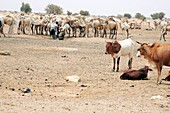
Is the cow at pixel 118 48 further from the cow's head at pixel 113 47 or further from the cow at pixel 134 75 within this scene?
the cow at pixel 134 75

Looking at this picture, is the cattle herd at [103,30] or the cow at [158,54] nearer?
the cow at [158,54]

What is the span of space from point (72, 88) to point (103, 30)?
3223cm

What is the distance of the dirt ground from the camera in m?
11.2

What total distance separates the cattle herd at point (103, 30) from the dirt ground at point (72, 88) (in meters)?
0.80

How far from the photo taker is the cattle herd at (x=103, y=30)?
16.0 metres

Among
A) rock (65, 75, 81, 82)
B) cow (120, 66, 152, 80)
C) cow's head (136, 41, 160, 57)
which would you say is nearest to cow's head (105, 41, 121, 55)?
cow's head (136, 41, 160, 57)

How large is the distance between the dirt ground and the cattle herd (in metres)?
0.80

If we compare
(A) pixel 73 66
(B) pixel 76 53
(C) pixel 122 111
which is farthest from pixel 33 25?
(C) pixel 122 111

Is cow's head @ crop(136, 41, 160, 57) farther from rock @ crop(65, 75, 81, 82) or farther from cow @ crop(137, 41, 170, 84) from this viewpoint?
rock @ crop(65, 75, 81, 82)

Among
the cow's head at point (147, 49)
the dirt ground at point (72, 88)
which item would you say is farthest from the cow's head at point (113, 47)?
the cow's head at point (147, 49)

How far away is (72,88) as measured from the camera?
1434 centimetres

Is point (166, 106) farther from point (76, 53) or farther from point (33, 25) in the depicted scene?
point (33, 25)

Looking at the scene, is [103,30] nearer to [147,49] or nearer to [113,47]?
[113,47]

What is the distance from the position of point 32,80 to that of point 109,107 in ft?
16.2
